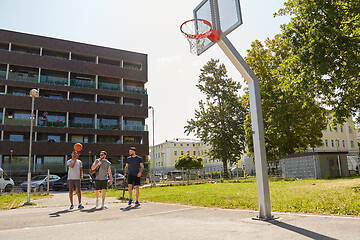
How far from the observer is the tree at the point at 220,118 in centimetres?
3912

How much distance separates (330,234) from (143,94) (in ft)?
135

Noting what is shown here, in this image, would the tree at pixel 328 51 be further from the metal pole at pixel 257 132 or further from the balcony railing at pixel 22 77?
the balcony railing at pixel 22 77

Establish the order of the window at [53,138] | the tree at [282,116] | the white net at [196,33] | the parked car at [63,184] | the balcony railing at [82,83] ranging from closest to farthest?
the white net at [196,33]
the parked car at [63,184]
the tree at [282,116]
the window at [53,138]
the balcony railing at [82,83]

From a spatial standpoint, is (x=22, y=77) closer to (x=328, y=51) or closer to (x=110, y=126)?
(x=110, y=126)

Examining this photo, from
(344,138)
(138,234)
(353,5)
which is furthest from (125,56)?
(344,138)

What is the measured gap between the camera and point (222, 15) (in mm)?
6445

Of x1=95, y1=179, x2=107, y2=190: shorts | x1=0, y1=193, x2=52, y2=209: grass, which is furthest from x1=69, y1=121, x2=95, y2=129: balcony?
x1=95, y1=179, x2=107, y2=190: shorts

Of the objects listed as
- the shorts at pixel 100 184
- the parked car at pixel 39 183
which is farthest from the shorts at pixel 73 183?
the parked car at pixel 39 183

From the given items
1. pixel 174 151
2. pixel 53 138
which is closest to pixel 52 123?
pixel 53 138

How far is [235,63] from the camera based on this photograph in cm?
602

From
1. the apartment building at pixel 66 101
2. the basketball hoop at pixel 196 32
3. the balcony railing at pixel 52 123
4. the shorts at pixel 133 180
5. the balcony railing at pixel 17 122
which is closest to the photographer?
the basketball hoop at pixel 196 32

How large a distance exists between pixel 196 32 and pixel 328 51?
9076 millimetres

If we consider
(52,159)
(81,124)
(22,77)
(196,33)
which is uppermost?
(22,77)

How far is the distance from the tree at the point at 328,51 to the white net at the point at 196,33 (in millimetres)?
8472
